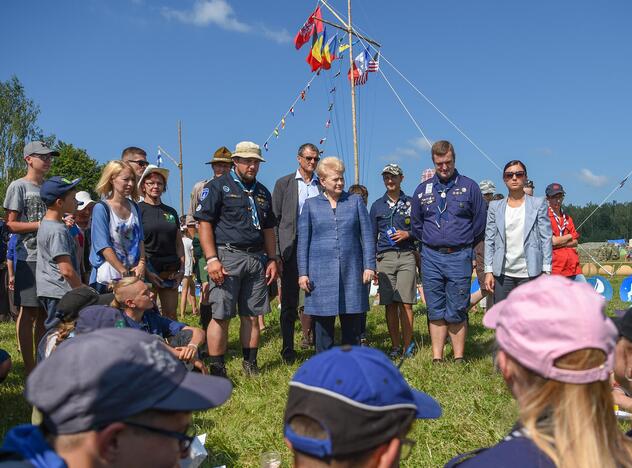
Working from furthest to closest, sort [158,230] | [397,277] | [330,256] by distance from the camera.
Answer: [397,277], [158,230], [330,256]

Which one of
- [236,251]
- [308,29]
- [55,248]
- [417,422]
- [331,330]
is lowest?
[417,422]

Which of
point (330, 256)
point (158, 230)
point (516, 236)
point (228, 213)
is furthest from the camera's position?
point (516, 236)

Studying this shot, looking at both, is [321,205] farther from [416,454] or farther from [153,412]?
[153,412]

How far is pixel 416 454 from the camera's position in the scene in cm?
326

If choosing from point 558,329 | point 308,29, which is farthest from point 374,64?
point 558,329

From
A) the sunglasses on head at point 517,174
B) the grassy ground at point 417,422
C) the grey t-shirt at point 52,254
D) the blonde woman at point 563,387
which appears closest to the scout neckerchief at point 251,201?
the grassy ground at point 417,422

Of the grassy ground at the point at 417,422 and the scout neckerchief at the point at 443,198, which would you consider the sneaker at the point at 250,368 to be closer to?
the grassy ground at the point at 417,422

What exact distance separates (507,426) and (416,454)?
0.67 m

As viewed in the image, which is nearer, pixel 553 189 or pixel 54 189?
pixel 54 189

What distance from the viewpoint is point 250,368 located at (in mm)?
5211

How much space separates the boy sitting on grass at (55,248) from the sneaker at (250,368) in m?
1.63

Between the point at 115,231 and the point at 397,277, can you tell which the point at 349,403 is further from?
the point at 397,277

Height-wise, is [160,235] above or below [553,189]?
below

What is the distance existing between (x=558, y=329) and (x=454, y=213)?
418cm
